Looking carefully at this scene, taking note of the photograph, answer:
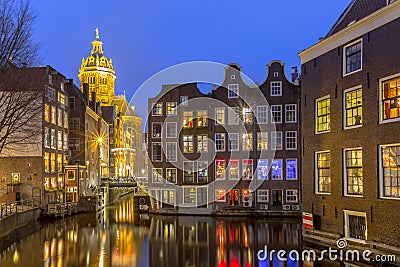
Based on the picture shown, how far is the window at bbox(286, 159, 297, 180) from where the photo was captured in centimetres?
4350

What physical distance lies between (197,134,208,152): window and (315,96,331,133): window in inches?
847

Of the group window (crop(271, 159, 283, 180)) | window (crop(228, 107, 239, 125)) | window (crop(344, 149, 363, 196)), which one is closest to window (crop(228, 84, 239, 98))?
window (crop(228, 107, 239, 125))

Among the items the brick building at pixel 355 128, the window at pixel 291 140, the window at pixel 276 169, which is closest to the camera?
the brick building at pixel 355 128

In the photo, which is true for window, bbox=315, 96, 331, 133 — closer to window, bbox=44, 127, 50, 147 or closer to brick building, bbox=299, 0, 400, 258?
brick building, bbox=299, 0, 400, 258

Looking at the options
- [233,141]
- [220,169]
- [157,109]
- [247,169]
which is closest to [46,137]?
[157,109]

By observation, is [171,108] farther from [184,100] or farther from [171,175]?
[171,175]

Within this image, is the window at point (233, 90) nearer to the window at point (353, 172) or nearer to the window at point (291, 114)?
the window at point (291, 114)

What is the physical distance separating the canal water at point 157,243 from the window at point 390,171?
14.1 feet

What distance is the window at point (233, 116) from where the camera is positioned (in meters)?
44.9

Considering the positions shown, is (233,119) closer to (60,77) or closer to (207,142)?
(207,142)

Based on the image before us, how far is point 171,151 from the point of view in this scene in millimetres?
47406

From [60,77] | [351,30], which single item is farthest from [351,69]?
[60,77]

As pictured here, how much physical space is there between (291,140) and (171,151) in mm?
13046

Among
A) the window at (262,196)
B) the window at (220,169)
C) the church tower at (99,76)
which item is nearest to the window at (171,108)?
the window at (220,169)
